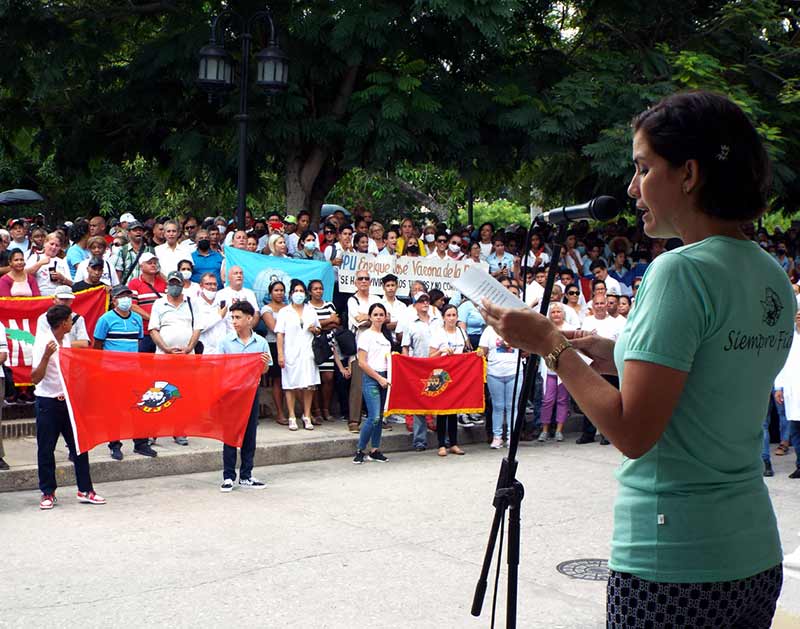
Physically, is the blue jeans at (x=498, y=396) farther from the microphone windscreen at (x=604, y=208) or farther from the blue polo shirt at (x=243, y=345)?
the microphone windscreen at (x=604, y=208)

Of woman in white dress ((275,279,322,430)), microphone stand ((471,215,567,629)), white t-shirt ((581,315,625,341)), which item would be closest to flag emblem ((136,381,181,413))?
woman in white dress ((275,279,322,430))

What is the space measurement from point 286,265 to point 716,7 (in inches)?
373

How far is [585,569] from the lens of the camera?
739cm

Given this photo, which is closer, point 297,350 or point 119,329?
point 119,329

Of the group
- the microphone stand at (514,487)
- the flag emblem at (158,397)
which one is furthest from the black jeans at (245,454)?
the microphone stand at (514,487)

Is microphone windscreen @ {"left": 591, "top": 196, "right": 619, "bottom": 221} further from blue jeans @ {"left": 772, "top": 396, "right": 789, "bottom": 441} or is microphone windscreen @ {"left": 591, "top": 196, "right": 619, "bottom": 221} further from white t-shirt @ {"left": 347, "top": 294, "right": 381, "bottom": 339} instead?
white t-shirt @ {"left": 347, "top": 294, "right": 381, "bottom": 339}

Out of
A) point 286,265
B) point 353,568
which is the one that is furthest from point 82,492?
point 286,265

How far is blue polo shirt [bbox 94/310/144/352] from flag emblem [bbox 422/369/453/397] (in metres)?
3.53

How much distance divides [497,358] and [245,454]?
439 centimetres

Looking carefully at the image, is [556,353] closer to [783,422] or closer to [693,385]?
[693,385]

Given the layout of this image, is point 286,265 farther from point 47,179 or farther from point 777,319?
point 47,179

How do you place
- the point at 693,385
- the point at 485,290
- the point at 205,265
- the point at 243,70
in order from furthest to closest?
1. the point at 243,70
2. the point at 205,265
3. the point at 485,290
4. the point at 693,385

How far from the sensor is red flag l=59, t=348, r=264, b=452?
10.1 m

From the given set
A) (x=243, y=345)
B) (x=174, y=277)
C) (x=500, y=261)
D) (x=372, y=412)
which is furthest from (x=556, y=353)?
(x=500, y=261)
